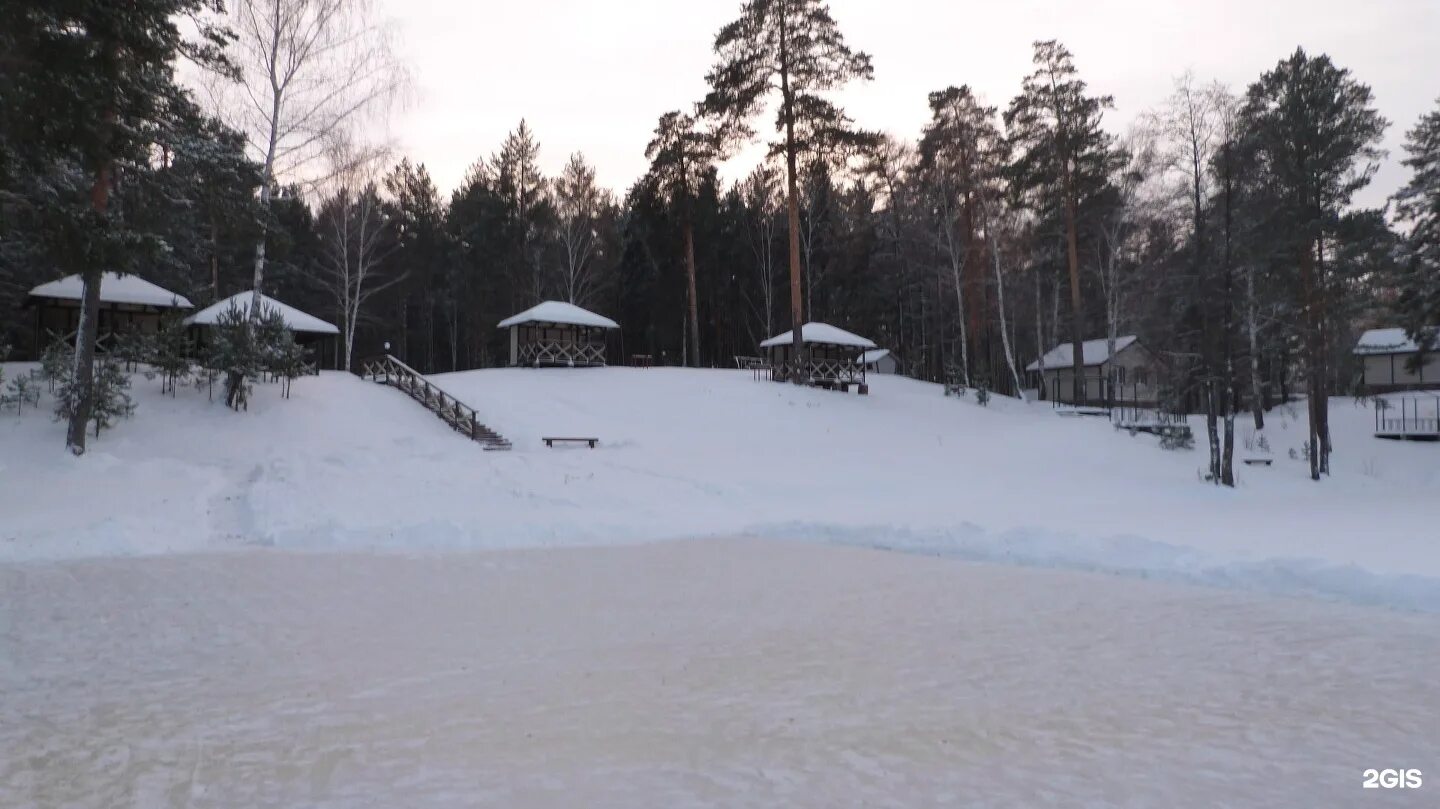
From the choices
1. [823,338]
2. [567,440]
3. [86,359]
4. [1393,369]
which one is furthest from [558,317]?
[1393,369]

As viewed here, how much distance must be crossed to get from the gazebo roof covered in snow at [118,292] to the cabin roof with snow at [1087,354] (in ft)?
128

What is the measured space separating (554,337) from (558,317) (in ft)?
4.14

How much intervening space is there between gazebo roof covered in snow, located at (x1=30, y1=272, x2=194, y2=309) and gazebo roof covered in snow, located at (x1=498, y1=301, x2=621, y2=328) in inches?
493

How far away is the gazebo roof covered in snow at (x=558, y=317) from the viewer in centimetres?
3534

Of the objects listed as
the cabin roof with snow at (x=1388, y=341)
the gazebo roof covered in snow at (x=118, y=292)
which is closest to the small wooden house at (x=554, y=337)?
the gazebo roof covered in snow at (x=118, y=292)

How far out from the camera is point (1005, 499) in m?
17.4

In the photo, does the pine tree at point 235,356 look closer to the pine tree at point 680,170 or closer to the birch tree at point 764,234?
the pine tree at point 680,170

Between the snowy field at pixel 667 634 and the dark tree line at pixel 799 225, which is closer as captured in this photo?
the snowy field at pixel 667 634

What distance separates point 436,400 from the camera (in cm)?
2533

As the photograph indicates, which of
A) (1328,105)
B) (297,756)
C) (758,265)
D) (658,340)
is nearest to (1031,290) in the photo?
(758,265)

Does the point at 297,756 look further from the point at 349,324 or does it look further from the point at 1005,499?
the point at 349,324

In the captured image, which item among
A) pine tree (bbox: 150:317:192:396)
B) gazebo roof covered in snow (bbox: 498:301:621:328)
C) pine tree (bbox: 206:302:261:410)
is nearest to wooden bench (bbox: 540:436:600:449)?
pine tree (bbox: 206:302:261:410)

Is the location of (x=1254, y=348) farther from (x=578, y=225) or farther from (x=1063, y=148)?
(x=578, y=225)

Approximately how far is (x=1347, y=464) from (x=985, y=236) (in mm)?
17801
